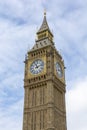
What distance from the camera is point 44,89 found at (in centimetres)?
7844

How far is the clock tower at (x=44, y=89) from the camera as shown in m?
74.8

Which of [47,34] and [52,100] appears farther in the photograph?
[47,34]

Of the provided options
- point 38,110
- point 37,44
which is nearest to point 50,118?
point 38,110

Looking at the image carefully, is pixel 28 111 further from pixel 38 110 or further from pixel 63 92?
pixel 63 92

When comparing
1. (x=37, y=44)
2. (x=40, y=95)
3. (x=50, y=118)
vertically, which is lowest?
(x=50, y=118)

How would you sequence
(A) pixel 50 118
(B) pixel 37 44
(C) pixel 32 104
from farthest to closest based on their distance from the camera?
(B) pixel 37 44 < (C) pixel 32 104 < (A) pixel 50 118

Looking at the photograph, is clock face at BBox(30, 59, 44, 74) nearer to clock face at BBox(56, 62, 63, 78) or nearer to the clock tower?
the clock tower

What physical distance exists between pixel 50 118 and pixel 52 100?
15.3 ft

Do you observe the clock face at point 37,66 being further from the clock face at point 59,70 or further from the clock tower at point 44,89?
the clock face at point 59,70

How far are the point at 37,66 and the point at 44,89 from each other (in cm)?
704

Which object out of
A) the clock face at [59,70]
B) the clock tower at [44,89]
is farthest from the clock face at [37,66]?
the clock face at [59,70]

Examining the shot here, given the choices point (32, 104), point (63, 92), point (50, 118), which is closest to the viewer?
point (50, 118)

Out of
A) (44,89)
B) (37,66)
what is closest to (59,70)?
(37,66)

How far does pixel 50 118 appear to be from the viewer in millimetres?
72938
